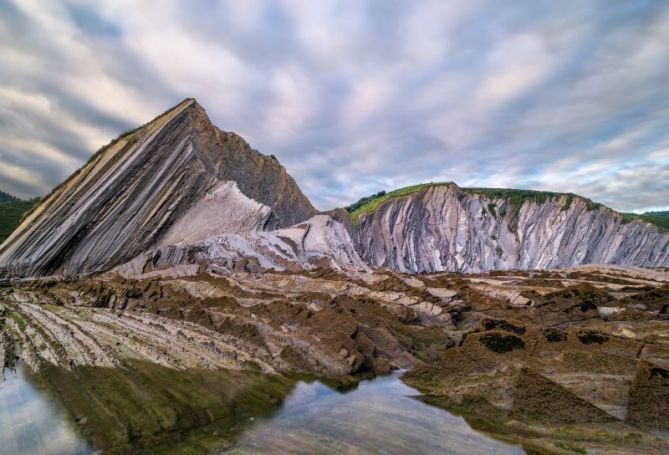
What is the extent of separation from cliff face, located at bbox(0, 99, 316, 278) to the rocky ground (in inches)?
289

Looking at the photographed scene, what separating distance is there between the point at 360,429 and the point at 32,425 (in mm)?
6289

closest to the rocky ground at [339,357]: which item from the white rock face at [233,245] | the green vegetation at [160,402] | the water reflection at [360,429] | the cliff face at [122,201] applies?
the green vegetation at [160,402]

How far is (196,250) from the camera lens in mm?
32344

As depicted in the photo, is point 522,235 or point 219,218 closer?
point 219,218

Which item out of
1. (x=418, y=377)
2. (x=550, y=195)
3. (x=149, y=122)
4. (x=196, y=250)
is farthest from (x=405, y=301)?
(x=550, y=195)

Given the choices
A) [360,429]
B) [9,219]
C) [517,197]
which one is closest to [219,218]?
[360,429]

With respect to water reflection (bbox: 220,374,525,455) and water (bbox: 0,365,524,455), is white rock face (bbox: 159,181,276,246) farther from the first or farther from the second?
water reflection (bbox: 220,374,525,455)

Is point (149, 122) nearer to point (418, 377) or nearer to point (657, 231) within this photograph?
point (418, 377)

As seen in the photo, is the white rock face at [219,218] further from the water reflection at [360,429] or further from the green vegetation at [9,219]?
the green vegetation at [9,219]

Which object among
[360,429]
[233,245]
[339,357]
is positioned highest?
[233,245]

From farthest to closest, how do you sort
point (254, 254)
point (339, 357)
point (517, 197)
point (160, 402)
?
point (517, 197)
point (254, 254)
point (339, 357)
point (160, 402)

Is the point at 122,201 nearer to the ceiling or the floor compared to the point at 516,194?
nearer to the floor

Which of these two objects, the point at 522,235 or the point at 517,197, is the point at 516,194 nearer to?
the point at 517,197

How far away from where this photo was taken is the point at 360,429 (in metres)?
7.98
